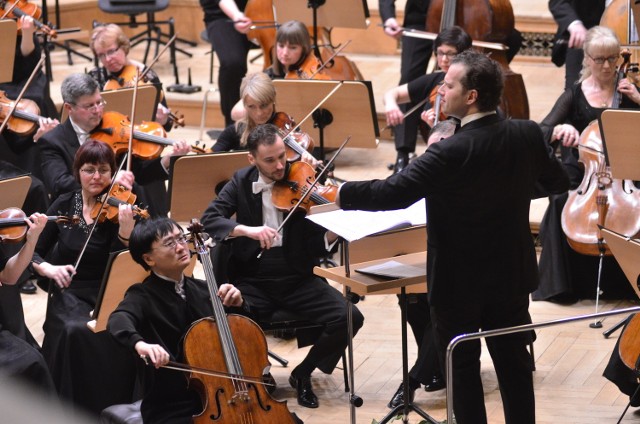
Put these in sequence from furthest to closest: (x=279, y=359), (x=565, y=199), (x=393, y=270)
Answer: (x=565, y=199)
(x=279, y=359)
(x=393, y=270)

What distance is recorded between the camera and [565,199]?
4176 millimetres

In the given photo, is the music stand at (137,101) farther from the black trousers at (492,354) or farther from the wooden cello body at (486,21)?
the black trousers at (492,354)

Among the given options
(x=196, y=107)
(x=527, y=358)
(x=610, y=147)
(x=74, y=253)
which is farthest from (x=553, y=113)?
(x=196, y=107)

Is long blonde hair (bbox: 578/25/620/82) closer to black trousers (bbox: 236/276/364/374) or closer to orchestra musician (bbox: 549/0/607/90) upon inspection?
orchestra musician (bbox: 549/0/607/90)

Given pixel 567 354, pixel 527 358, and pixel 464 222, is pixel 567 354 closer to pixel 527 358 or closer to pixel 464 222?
pixel 527 358

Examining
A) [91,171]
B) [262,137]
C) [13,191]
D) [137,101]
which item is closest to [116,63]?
[137,101]

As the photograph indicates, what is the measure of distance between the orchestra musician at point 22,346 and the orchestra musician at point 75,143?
0.71 metres

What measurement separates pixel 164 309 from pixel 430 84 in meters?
2.00

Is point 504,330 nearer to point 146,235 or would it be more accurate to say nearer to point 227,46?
point 146,235

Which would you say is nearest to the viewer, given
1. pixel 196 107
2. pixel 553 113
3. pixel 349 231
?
pixel 349 231

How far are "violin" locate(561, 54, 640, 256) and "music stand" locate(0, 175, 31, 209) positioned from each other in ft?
7.11

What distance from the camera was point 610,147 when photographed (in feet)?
11.6

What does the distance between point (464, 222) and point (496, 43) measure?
2.42 metres

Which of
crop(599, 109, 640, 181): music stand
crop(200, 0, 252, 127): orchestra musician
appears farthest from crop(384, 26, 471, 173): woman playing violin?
crop(200, 0, 252, 127): orchestra musician
